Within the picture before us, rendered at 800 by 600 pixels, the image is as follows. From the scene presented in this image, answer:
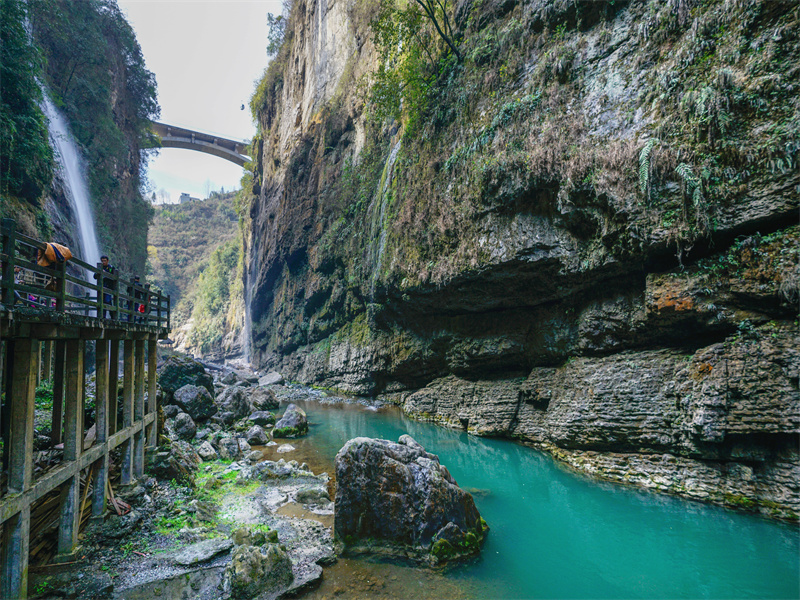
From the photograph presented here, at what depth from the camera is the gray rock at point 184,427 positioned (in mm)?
11034

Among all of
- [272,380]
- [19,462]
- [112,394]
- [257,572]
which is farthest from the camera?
[272,380]

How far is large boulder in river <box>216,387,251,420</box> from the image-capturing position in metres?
15.0

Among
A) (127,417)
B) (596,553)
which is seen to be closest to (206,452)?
(127,417)

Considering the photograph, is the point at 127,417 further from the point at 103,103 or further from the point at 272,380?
the point at 103,103

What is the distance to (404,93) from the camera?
16828mm

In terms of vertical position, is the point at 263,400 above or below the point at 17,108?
below

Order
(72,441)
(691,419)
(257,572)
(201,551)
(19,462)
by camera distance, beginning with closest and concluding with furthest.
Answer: (19,462), (257,572), (72,441), (201,551), (691,419)

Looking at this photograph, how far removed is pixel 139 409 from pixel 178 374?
703cm

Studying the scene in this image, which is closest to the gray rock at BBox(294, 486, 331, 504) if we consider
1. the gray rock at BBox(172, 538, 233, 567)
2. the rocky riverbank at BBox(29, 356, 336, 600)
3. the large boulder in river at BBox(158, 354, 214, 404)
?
the rocky riverbank at BBox(29, 356, 336, 600)

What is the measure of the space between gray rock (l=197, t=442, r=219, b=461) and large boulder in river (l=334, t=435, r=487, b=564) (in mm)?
5657

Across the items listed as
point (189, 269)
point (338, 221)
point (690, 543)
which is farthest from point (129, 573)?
point (189, 269)

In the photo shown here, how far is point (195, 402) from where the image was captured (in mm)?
12859

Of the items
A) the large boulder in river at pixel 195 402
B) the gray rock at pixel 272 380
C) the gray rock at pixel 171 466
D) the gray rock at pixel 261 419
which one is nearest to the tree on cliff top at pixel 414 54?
the gray rock at pixel 261 419

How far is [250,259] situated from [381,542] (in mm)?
42737
